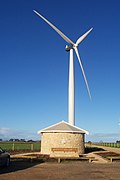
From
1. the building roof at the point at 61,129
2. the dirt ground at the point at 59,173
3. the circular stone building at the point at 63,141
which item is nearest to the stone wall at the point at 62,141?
the circular stone building at the point at 63,141

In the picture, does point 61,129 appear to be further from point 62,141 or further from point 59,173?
point 59,173

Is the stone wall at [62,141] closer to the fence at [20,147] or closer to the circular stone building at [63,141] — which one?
the circular stone building at [63,141]

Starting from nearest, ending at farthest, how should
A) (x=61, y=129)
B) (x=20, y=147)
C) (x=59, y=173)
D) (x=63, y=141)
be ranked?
(x=59, y=173) < (x=63, y=141) < (x=61, y=129) < (x=20, y=147)

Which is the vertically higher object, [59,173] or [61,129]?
[61,129]

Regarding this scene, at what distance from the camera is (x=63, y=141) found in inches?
1280

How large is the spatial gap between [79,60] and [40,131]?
Answer: 41.7ft

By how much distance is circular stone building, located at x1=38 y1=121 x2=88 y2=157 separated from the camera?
32188 mm

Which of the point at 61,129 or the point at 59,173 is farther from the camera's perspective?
the point at 61,129

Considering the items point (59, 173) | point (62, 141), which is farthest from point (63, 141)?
point (59, 173)

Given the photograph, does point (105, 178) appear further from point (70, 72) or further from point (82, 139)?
point (70, 72)

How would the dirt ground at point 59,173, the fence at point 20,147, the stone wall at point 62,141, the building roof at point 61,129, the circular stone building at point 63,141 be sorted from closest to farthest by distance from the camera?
the dirt ground at point 59,173 < the circular stone building at point 63,141 < the stone wall at point 62,141 < the building roof at point 61,129 < the fence at point 20,147

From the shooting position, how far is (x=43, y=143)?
33.6m

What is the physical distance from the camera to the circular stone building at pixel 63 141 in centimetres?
3219

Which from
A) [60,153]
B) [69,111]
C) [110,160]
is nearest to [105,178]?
[110,160]
